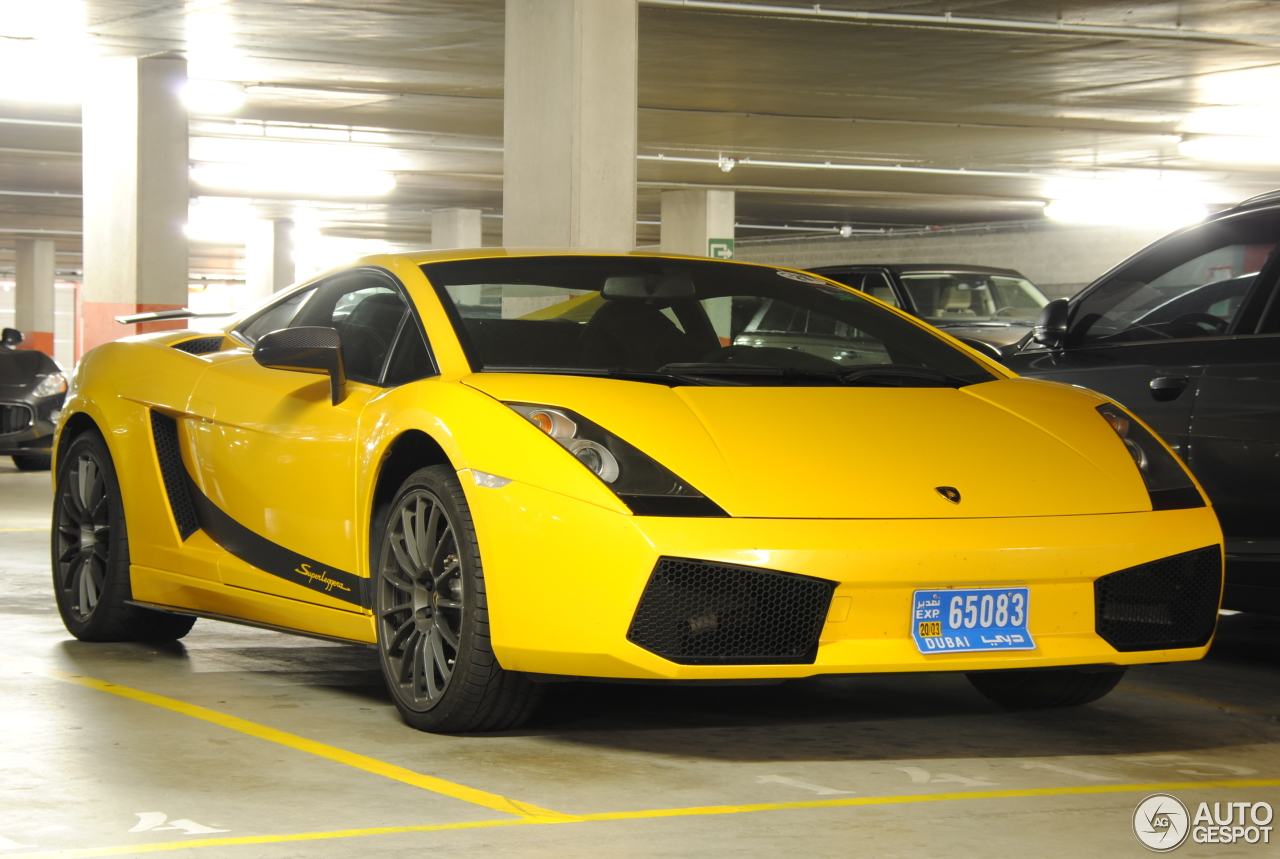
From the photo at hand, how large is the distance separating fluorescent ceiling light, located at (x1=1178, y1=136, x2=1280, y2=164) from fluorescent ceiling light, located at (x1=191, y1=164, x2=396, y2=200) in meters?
13.1

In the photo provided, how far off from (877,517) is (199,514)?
2400mm

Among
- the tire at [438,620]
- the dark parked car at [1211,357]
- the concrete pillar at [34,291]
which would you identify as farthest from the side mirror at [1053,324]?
the concrete pillar at [34,291]

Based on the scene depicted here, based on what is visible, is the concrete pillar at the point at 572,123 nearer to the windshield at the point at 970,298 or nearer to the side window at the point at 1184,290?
the windshield at the point at 970,298

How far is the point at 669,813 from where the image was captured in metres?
3.21

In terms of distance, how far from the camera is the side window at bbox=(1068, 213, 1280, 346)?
534 cm

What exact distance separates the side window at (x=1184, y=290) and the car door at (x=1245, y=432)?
24cm

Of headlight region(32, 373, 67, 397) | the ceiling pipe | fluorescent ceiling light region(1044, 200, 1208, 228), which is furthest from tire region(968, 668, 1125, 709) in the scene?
fluorescent ceiling light region(1044, 200, 1208, 228)

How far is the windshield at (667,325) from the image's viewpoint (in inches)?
166

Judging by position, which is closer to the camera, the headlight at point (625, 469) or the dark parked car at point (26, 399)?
the headlight at point (625, 469)

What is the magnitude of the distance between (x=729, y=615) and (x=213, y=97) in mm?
17009

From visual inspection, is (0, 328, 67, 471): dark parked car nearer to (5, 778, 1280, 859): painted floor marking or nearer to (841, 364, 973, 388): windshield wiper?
(841, 364, 973, 388): windshield wiper

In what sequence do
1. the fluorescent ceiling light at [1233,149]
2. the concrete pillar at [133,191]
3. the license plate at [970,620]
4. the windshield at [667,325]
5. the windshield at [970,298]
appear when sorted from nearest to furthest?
the license plate at [970,620] → the windshield at [667,325] → the windshield at [970,298] → the concrete pillar at [133,191] → the fluorescent ceiling light at [1233,149]

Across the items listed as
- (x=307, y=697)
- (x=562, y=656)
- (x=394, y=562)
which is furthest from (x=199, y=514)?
(x=562, y=656)

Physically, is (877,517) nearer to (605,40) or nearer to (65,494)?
(65,494)
